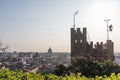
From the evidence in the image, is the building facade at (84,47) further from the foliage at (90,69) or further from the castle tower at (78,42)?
the foliage at (90,69)

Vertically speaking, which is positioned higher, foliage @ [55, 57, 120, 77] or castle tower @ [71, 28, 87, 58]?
castle tower @ [71, 28, 87, 58]

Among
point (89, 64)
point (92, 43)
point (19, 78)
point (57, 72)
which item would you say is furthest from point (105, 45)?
point (19, 78)

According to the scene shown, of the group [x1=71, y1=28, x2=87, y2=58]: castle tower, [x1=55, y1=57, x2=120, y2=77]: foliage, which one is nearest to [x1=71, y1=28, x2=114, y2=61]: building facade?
[x1=71, y1=28, x2=87, y2=58]: castle tower

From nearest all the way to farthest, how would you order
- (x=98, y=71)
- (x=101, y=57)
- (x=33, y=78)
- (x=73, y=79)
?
1. (x=73, y=79)
2. (x=33, y=78)
3. (x=98, y=71)
4. (x=101, y=57)

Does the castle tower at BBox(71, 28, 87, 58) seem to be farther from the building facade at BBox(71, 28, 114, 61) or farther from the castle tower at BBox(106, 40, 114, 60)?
the castle tower at BBox(106, 40, 114, 60)

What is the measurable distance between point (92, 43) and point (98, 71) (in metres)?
7.55

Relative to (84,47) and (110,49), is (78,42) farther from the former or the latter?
(110,49)

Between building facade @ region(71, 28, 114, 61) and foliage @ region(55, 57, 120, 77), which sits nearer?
foliage @ region(55, 57, 120, 77)

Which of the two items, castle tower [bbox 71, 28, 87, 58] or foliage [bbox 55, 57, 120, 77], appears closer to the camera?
foliage [bbox 55, 57, 120, 77]

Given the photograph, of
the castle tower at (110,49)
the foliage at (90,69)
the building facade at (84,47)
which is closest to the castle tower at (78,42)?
the building facade at (84,47)

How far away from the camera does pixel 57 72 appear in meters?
22.4

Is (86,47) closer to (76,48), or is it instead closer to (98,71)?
(76,48)

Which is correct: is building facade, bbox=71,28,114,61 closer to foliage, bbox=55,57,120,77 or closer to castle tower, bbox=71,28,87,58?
castle tower, bbox=71,28,87,58

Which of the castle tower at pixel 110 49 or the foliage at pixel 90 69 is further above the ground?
the castle tower at pixel 110 49
